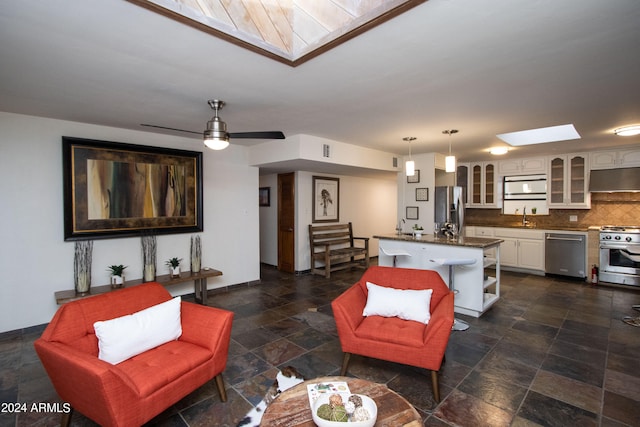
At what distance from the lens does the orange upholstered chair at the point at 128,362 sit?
5.38 feet

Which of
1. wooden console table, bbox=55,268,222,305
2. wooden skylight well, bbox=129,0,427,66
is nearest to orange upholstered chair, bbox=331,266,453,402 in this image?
wooden skylight well, bbox=129,0,427,66

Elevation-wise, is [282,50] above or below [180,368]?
above

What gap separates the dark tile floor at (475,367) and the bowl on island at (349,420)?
2.60 ft

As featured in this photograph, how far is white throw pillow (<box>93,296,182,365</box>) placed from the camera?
1987 mm

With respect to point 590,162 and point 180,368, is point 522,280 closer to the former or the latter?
point 590,162

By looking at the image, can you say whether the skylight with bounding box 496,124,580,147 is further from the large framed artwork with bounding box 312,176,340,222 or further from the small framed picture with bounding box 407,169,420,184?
the large framed artwork with bounding box 312,176,340,222

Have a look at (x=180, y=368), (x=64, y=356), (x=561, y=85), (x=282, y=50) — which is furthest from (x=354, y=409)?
(x=561, y=85)

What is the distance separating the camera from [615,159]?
5535mm

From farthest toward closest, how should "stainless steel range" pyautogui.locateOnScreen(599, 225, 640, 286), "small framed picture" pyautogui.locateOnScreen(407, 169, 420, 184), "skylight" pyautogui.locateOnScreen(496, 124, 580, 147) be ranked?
"small framed picture" pyautogui.locateOnScreen(407, 169, 420, 184), "stainless steel range" pyautogui.locateOnScreen(599, 225, 640, 286), "skylight" pyautogui.locateOnScreen(496, 124, 580, 147)

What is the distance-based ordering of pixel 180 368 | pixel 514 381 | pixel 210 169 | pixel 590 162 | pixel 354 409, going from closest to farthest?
pixel 354 409 → pixel 180 368 → pixel 514 381 → pixel 210 169 → pixel 590 162

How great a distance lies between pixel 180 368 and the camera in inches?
77.0

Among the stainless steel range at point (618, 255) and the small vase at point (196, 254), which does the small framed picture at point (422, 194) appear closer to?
the stainless steel range at point (618, 255)

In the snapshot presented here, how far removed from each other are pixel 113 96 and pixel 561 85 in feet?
12.8

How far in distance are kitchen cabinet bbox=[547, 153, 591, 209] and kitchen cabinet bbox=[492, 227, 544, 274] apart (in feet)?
2.47
